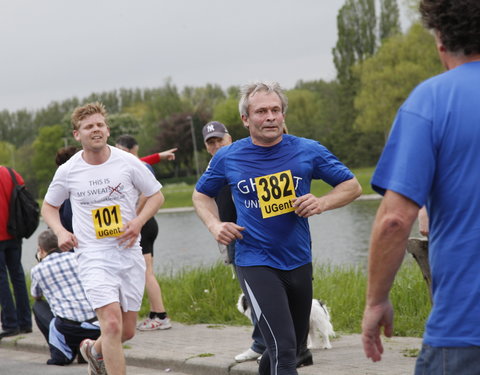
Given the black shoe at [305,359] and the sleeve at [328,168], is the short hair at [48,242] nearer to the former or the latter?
the black shoe at [305,359]

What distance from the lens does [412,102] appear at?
2.69 metres

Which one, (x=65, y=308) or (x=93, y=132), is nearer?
(x=93, y=132)

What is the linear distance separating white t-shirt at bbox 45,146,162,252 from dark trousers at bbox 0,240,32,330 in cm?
367

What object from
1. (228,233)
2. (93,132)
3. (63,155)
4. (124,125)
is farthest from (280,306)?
(124,125)

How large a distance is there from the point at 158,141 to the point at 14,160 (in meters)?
38.7

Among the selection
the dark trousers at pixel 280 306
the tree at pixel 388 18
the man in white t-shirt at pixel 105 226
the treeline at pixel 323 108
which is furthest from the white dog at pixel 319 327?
the tree at pixel 388 18

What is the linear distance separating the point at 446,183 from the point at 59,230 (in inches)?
168

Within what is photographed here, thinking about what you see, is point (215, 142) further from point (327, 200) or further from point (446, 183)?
point (446, 183)

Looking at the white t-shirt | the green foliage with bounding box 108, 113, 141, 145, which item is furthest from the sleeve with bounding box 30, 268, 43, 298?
the green foliage with bounding box 108, 113, 141, 145

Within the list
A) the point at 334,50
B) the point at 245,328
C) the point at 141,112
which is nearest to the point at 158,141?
the point at 334,50

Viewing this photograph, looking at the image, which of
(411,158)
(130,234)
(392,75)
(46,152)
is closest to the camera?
(411,158)

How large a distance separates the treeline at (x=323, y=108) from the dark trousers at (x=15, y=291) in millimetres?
45400

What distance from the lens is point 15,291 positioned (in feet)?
33.0

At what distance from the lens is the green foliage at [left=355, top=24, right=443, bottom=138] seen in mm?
61812
